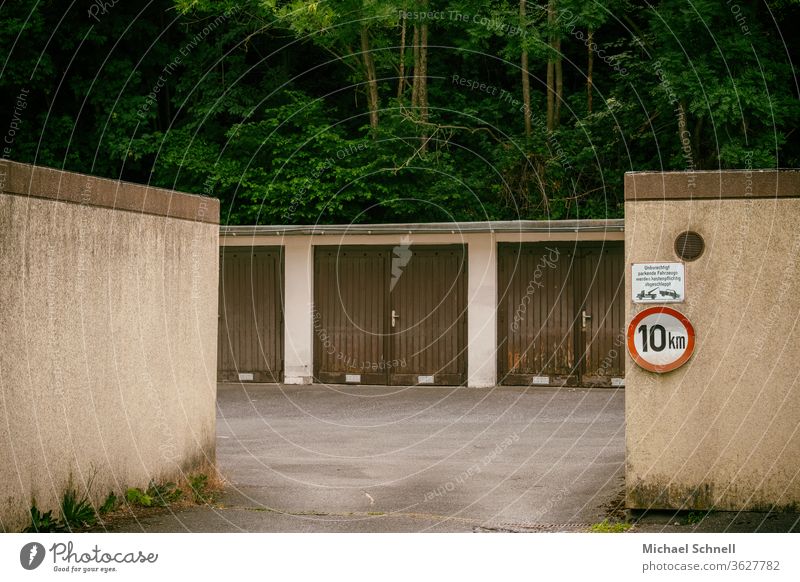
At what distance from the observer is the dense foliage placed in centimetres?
2041

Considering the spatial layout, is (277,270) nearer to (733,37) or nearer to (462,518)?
(733,37)

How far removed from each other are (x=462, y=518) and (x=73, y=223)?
3.41 metres

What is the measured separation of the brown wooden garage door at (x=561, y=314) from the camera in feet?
57.8

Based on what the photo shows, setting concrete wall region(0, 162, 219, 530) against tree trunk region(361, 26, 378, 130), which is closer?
concrete wall region(0, 162, 219, 530)

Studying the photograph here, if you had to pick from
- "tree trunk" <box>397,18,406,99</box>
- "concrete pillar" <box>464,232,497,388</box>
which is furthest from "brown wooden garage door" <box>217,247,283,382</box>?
"tree trunk" <box>397,18,406,99</box>

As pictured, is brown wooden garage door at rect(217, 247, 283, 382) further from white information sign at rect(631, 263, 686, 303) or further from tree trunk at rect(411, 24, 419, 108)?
white information sign at rect(631, 263, 686, 303)

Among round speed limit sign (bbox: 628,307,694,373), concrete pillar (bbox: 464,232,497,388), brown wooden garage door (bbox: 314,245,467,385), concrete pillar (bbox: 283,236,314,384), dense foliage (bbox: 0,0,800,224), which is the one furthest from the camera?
dense foliage (bbox: 0,0,800,224)

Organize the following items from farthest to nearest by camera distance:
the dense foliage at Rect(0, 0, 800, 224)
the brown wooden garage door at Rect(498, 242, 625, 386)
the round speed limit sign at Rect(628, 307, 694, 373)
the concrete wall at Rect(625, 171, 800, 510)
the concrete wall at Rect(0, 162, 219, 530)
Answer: the dense foliage at Rect(0, 0, 800, 224)
the brown wooden garage door at Rect(498, 242, 625, 386)
the round speed limit sign at Rect(628, 307, 694, 373)
the concrete wall at Rect(625, 171, 800, 510)
the concrete wall at Rect(0, 162, 219, 530)

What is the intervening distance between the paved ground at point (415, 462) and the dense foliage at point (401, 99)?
6.88 metres

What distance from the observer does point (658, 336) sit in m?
7.06

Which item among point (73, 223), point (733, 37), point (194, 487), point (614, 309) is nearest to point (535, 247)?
point (614, 309)

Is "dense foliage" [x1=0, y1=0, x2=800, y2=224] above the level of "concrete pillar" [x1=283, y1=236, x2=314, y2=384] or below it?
above

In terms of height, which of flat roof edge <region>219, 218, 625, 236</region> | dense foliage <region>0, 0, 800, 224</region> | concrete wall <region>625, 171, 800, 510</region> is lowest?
concrete wall <region>625, 171, 800, 510</region>

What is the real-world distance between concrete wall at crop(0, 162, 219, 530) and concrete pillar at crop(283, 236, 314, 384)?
9.89m
